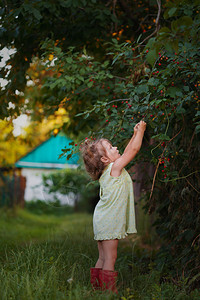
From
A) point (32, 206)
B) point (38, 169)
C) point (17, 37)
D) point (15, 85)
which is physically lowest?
point (32, 206)

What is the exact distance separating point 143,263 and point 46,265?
146 centimetres

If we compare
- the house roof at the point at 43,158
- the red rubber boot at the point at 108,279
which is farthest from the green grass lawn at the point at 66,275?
the house roof at the point at 43,158

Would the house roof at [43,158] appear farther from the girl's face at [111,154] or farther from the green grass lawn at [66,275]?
the girl's face at [111,154]

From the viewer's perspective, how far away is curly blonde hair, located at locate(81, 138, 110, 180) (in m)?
3.15

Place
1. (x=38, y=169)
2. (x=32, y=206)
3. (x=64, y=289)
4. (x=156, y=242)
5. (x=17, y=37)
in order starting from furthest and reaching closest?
(x=38, y=169) < (x=32, y=206) < (x=156, y=242) < (x=17, y=37) < (x=64, y=289)

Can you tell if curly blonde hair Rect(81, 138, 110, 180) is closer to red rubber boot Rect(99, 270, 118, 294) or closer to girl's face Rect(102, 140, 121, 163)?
girl's face Rect(102, 140, 121, 163)

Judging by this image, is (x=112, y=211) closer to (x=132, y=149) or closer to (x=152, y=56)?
(x=132, y=149)

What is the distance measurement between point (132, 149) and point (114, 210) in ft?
1.52

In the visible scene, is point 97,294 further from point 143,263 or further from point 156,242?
point 156,242

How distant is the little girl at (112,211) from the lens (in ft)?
9.53

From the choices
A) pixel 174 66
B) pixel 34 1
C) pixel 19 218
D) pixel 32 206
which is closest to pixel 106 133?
pixel 174 66

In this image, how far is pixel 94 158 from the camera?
10.3ft

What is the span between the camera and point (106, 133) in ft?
11.8

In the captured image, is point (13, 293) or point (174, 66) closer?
point (13, 293)
